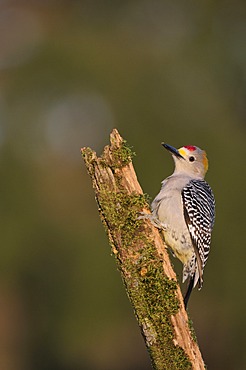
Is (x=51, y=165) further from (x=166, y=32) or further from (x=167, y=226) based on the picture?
(x=167, y=226)

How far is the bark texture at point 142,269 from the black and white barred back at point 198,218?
3.82 ft

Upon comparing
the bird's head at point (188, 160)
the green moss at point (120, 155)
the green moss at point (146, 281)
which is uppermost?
the green moss at point (120, 155)

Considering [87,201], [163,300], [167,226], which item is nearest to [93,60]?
[87,201]

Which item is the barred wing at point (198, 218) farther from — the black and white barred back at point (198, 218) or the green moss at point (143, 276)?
the green moss at point (143, 276)

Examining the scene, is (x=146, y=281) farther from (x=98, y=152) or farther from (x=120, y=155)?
(x=98, y=152)

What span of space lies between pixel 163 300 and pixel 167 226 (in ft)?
3.62

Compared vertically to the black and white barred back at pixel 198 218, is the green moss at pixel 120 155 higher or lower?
higher

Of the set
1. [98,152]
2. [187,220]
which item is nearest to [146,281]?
[187,220]

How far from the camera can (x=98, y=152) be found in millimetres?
15008

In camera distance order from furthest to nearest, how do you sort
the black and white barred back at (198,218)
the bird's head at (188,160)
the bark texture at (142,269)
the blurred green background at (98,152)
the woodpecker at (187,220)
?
1. the blurred green background at (98,152)
2. the bird's head at (188,160)
3. the black and white barred back at (198,218)
4. the woodpecker at (187,220)
5. the bark texture at (142,269)

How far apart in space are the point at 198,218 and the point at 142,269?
1.41 metres

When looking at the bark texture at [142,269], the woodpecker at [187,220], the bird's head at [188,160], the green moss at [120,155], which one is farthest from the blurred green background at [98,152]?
the green moss at [120,155]

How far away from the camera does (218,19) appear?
20922 mm

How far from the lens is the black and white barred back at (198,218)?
6754 mm
